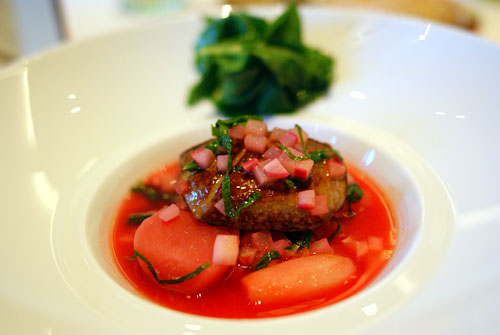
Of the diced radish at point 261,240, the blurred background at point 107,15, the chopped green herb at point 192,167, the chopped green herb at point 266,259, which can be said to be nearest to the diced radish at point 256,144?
the chopped green herb at point 192,167

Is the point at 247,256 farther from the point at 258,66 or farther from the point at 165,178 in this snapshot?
the point at 258,66

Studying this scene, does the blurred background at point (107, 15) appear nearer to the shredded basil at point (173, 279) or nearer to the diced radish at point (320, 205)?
→ the diced radish at point (320, 205)

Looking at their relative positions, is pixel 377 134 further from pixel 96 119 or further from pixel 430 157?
pixel 96 119

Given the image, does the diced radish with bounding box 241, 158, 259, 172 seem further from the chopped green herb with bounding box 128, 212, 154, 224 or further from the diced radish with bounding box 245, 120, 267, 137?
the chopped green herb with bounding box 128, 212, 154, 224

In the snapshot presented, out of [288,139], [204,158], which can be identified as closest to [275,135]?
[288,139]

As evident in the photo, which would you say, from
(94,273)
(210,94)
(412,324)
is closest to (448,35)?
(210,94)

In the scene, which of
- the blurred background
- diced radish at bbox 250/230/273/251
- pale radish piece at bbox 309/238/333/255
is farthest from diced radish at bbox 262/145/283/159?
the blurred background

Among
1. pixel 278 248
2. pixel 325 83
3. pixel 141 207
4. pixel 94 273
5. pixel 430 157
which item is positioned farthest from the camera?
pixel 325 83
